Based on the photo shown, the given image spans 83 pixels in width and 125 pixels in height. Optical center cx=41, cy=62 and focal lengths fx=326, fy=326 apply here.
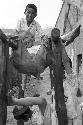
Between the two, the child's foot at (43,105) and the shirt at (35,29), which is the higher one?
the shirt at (35,29)

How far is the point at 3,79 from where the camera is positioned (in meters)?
4.78

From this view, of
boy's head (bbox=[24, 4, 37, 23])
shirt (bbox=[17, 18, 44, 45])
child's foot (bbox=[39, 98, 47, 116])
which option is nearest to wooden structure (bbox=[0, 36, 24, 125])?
child's foot (bbox=[39, 98, 47, 116])

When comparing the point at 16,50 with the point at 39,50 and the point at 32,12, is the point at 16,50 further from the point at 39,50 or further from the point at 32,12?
the point at 32,12

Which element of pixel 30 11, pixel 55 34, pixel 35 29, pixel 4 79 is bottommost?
pixel 4 79

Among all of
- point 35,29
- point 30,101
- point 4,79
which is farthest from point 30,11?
point 30,101

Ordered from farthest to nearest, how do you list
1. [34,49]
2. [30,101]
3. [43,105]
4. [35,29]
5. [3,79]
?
[35,29] < [34,49] < [43,105] < [30,101] < [3,79]

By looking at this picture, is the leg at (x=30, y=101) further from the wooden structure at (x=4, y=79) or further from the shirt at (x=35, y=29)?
the shirt at (x=35, y=29)

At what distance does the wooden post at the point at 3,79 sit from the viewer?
4.64 metres

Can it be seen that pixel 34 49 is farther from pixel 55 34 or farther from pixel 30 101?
pixel 30 101

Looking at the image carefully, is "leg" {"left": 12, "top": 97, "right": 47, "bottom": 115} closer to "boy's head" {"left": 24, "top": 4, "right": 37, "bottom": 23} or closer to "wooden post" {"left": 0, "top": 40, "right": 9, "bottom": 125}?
"wooden post" {"left": 0, "top": 40, "right": 9, "bottom": 125}

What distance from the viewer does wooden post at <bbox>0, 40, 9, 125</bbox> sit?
4645 millimetres

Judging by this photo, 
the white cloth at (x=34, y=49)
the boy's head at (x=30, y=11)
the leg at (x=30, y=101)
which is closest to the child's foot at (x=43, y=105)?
the leg at (x=30, y=101)

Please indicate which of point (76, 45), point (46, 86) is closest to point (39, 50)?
point (46, 86)

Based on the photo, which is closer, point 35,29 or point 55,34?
point 55,34
